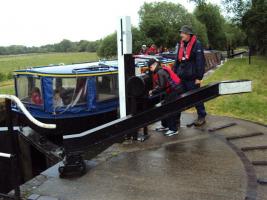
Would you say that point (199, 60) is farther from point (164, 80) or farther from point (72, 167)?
point (72, 167)

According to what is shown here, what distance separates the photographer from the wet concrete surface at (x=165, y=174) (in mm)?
3914

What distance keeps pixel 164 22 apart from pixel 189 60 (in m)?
31.9

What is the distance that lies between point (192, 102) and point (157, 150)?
1.16 metres

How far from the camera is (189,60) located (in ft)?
20.0

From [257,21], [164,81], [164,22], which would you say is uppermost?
[164,22]

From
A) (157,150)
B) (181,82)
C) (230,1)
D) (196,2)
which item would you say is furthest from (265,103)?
(230,1)

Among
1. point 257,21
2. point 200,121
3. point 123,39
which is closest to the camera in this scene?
point 123,39

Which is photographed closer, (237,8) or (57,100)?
(57,100)

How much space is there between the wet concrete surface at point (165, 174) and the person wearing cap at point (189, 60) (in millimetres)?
1011

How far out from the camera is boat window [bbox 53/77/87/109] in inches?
338

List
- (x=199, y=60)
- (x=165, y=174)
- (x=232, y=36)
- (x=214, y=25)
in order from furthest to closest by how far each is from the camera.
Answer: (x=232, y=36)
(x=214, y=25)
(x=199, y=60)
(x=165, y=174)

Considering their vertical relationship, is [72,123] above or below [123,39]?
below

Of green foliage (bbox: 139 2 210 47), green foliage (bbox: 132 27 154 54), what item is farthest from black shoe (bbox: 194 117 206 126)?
green foliage (bbox: 139 2 210 47)

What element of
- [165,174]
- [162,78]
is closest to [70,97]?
[162,78]
